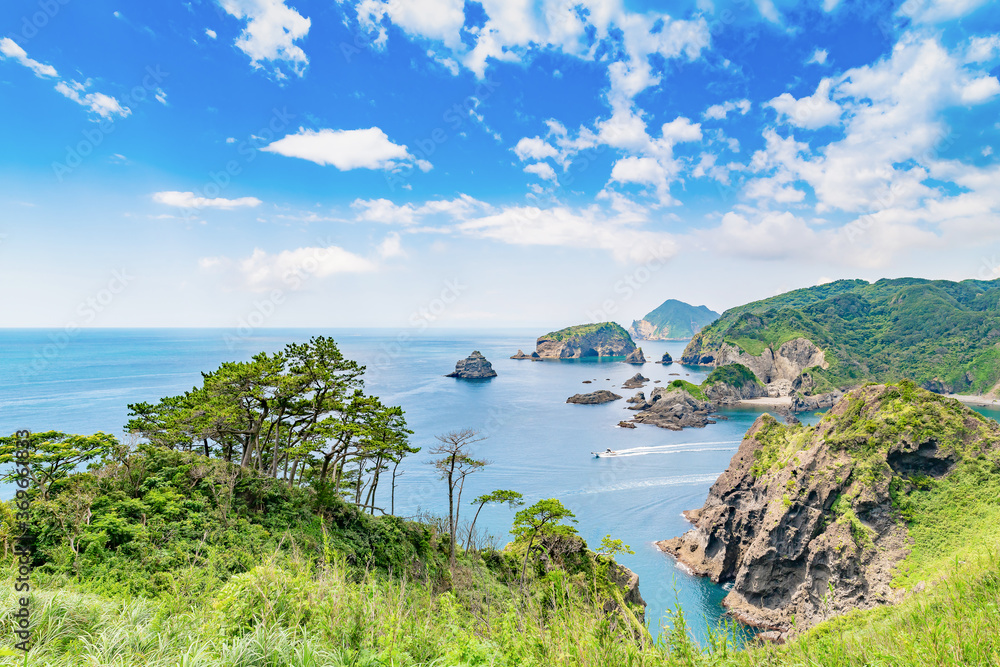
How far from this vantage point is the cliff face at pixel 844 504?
28.8 m

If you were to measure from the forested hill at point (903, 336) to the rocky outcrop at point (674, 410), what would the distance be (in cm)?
5568

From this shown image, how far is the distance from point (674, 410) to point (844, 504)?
→ 2615 inches

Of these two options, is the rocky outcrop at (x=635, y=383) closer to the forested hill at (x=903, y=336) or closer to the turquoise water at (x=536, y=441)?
the turquoise water at (x=536, y=441)

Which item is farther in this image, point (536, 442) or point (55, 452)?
point (536, 442)

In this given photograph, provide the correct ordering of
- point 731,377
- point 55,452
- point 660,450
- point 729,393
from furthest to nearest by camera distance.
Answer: point 731,377 < point 729,393 < point 660,450 < point 55,452

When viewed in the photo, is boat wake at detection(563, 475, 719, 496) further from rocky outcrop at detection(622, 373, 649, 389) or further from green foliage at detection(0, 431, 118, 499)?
rocky outcrop at detection(622, 373, 649, 389)

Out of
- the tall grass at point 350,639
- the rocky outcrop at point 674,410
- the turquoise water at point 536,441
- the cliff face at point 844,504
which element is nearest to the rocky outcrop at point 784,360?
the turquoise water at point 536,441

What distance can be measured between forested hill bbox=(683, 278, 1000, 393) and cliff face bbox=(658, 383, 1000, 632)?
11299 cm

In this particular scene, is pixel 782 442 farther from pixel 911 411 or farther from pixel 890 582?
pixel 890 582

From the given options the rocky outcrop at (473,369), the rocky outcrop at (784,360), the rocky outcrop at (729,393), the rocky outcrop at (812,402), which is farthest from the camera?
the rocky outcrop at (784,360)

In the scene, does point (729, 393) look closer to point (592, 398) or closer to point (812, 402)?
point (812, 402)

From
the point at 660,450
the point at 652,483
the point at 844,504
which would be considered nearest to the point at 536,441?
the point at 660,450

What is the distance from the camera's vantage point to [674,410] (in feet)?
314

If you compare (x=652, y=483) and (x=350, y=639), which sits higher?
(x=350, y=639)
